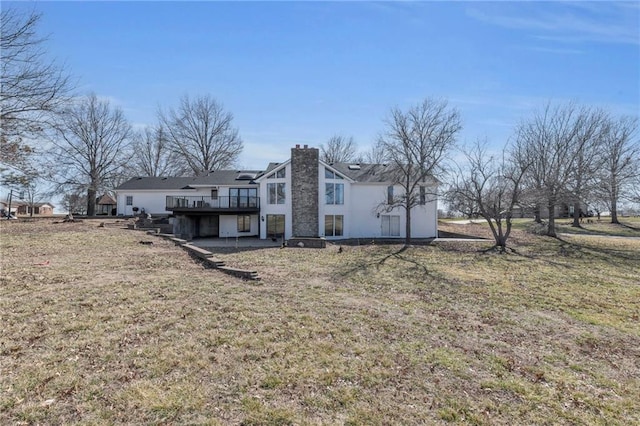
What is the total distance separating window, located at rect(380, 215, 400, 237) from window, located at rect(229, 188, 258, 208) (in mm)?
10723

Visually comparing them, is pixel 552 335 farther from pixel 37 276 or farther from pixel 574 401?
pixel 37 276

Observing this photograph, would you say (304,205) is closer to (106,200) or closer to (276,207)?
(276,207)

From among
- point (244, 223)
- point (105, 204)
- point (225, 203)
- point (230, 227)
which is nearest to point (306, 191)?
point (244, 223)

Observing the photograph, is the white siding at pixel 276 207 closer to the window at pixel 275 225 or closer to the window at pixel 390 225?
the window at pixel 275 225

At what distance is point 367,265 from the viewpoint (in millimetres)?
14898

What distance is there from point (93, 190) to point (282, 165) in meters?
22.1

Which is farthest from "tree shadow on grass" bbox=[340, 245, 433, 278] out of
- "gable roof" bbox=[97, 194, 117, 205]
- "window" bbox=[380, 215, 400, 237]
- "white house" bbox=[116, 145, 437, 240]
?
"gable roof" bbox=[97, 194, 117, 205]

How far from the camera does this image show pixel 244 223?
1091 inches

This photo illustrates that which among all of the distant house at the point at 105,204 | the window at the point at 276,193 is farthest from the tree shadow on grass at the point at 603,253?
the distant house at the point at 105,204

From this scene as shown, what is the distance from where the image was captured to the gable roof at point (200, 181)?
1122 inches

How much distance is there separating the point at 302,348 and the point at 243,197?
23313mm

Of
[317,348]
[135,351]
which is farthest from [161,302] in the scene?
[317,348]

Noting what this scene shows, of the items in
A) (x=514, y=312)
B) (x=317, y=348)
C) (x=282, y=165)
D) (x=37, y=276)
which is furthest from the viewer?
(x=282, y=165)

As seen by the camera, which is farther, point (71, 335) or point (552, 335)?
point (552, 335)
